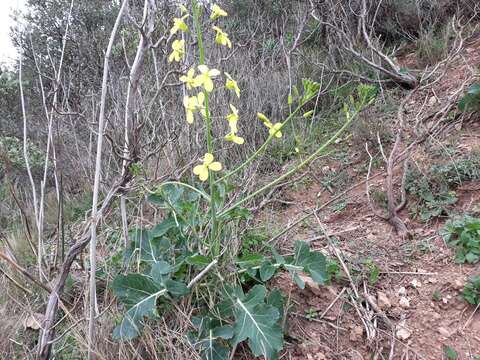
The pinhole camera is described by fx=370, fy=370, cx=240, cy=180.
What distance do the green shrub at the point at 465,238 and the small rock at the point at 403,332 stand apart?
17.5 inches

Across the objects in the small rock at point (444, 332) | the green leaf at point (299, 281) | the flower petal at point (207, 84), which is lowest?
the small rock at point (444, 332)

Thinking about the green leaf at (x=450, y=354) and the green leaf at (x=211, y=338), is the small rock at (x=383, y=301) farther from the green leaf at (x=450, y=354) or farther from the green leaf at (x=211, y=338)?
the green leaf at (x=211, y=338)

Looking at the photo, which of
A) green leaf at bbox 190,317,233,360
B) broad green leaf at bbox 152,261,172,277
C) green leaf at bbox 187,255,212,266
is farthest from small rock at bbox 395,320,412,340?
broad green leaf at bbox 152,261,172,277

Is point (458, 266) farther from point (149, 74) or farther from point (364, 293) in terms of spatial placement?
point (149, 74)

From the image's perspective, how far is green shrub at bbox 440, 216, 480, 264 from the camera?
5.60 ft

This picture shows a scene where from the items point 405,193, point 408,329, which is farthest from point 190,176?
point 408,329

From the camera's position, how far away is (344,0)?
4.21m

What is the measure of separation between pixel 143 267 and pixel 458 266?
1.46 meters

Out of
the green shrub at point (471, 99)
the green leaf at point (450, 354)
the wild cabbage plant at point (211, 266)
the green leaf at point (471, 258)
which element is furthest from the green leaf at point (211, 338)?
the green shrub at point (471, 99)

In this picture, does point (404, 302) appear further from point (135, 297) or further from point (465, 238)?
point (135, 297)

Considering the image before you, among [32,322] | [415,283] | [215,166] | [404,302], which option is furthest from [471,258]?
[32,322]

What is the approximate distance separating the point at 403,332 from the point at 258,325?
643mm

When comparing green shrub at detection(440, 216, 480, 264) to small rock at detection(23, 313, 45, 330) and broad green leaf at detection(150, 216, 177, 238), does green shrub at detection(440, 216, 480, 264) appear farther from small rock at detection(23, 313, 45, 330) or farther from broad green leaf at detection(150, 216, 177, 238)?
small rock at detection(23, 313, 45, 330)

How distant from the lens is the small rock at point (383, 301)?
5.39 feet
